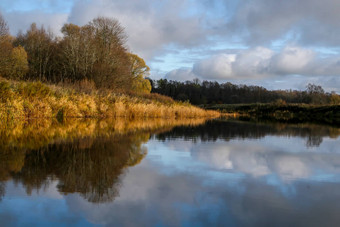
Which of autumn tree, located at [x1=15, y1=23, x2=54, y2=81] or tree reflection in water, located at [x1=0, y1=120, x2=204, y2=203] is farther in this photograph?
autumn tree, located at [x1=15, y1=23, x2=54, y2=81]

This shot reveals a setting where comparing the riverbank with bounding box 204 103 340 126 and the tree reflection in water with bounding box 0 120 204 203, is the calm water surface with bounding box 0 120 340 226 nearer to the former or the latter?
the tree reflection in water with bounding box 0 120 204 203

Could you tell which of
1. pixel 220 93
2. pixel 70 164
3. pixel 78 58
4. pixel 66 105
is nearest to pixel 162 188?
pixel 70 164

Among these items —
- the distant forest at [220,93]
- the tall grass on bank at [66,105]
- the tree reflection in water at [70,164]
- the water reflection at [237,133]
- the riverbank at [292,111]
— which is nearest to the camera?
the tree reflection in water at [70,164]

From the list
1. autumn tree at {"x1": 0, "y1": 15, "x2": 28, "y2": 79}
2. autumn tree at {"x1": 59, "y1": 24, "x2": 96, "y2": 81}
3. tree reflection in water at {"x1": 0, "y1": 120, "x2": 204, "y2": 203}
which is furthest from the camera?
autumn tree at {"x1": 59, "y1": 24, "x2": 96, "y2": 81}

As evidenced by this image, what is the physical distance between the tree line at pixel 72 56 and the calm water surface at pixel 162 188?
18.5 meters

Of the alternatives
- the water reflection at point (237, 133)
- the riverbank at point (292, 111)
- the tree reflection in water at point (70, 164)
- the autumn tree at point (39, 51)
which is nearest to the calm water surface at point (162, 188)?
the tree reflection in water at point (70, 164)

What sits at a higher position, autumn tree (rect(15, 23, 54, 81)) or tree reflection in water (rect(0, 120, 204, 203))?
autumn tree (rect(15, 23, 54, 81))

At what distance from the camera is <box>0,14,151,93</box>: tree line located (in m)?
24.7

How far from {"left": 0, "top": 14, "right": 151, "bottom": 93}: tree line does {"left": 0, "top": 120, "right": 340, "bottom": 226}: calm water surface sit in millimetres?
18525

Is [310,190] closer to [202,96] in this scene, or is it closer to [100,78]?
[100,78]

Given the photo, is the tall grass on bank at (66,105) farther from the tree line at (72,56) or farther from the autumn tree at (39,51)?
the autumn tree at (39,51)

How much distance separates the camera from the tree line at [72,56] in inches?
973

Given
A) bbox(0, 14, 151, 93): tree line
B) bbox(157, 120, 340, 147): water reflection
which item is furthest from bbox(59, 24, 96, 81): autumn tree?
bbox(157, 120, 340, 147): water reflection

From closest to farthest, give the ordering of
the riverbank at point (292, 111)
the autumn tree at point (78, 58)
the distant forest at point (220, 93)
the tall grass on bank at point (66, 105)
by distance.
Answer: the tall grass on bank at point (66, 105), the autumn tree at point (78, 58), the riverbank at point (292, 111), the distant forest at point (220, 93)
